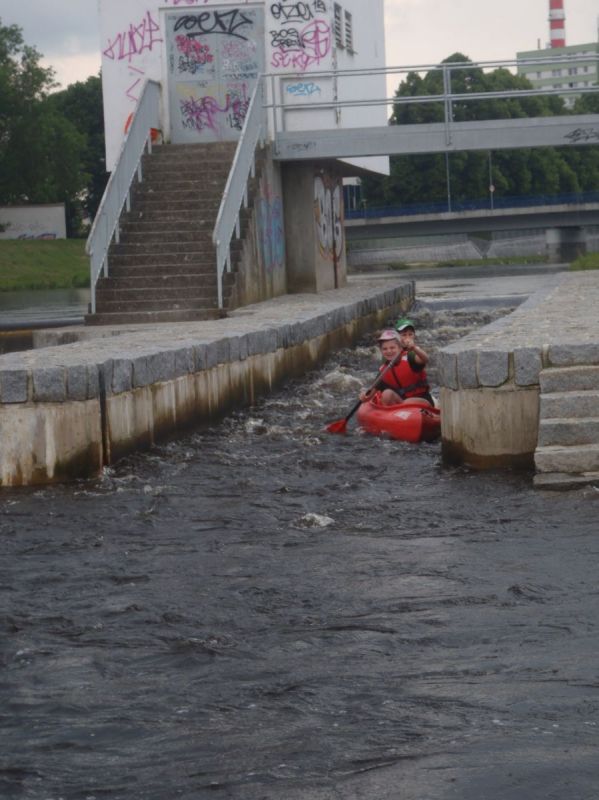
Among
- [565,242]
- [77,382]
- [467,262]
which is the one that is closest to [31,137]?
[467,262]

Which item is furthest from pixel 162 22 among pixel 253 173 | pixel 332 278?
pixel 332 278

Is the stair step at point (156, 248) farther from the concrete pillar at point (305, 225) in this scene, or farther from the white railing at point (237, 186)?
the concrete pillar at point (305, 225)

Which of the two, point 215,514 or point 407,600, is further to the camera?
point 215,514

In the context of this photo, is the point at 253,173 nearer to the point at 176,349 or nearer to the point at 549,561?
the point at 176,349

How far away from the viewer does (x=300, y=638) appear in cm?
791

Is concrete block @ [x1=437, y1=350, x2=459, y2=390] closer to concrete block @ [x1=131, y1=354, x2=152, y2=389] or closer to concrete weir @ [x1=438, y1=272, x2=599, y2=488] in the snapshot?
concrete weir @ [x1=438, y1=272, x2=599, y2=488]

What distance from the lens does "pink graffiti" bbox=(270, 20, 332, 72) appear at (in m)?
27.7

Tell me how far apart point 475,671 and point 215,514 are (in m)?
4.44

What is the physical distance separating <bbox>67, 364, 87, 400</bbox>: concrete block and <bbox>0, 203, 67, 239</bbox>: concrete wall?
78.3 metres

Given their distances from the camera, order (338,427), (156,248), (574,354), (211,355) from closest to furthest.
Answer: (574,354) → (338,427) → (211,355) → (156,248)

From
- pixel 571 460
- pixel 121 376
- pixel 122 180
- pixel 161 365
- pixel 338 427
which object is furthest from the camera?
pixel 122 180

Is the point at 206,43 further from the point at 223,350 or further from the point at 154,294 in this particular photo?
the point at 223,350

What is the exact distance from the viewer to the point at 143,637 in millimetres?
8000

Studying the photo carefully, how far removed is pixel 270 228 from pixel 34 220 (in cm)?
6451
